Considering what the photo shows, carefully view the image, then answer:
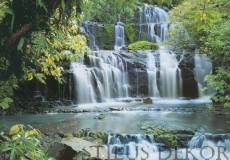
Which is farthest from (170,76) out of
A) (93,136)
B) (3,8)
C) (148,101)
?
(3,8)

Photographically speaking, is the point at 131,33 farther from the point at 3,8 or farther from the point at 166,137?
the point at 3,8

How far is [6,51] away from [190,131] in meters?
6.61

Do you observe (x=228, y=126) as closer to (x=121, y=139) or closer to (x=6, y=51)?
(x=121, y=139)

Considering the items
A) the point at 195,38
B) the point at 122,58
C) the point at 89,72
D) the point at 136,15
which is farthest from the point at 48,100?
the point at 136,15

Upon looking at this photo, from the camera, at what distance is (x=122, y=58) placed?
1800 cm

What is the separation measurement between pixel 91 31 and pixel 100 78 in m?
4.93

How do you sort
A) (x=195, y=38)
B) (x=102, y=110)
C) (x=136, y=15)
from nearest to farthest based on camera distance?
(x=102, y=110)
(x=195, y=38)
(x=136, y=15)

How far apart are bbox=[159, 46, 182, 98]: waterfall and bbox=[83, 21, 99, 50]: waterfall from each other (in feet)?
13.0

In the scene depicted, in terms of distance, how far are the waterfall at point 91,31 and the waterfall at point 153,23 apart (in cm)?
247

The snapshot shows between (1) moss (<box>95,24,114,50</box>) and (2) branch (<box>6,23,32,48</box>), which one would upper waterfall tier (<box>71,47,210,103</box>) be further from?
(2) branch (<box>6,23,32,48</box>)

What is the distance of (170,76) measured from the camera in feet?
58.3

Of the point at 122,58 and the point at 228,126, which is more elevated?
the point at 122,58

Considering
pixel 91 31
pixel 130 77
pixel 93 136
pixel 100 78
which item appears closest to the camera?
pixel 93 136

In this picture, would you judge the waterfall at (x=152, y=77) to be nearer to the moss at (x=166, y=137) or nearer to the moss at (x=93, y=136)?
the moss at (x=166, y=137)
